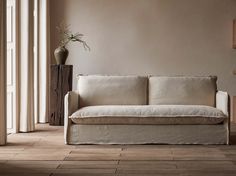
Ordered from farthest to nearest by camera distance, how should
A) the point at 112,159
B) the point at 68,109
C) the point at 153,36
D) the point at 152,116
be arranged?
1. the point at 153,36
2. the point at 68,109
3. the point at 152,116
4. the point at 112,159

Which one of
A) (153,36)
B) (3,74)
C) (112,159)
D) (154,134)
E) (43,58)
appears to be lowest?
(112,159)

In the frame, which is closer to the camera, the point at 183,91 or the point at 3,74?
the point at 3,74

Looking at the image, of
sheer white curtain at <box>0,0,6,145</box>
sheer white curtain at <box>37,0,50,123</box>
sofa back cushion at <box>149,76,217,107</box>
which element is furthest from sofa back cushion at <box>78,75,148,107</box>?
sheer white curtain at <box>37,0,50,123</box>

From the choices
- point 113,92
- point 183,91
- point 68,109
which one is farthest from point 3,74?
point 183,91

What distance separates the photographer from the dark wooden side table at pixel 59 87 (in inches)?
260

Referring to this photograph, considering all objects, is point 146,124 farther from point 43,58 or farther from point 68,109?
point 43,58

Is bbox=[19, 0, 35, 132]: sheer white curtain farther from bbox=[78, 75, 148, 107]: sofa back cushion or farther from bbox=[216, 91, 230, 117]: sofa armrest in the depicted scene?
bbox=[216, 91, 230, 117]: sofa armrest

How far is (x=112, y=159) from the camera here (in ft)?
13.7

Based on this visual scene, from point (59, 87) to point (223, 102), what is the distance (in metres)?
2.50

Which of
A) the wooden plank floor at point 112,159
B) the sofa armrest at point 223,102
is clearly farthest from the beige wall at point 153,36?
the wooden plank floor at point 112,159

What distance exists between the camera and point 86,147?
4832 mm

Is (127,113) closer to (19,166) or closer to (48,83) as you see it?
(19,166)

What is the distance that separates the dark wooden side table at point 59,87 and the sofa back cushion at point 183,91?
1531mm

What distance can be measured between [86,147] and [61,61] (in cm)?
215
